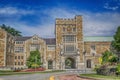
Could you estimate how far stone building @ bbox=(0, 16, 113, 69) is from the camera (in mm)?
92438

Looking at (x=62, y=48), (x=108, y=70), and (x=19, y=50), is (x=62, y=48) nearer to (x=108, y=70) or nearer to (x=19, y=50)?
(x=19, y=50)

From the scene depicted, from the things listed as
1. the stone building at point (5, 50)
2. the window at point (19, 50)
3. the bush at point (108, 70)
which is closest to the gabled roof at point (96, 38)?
the window at point (19, 50)

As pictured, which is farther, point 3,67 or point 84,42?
point 84,42

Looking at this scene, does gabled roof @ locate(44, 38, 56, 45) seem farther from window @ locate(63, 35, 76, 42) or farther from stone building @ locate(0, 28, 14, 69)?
stone building @ locate(0, 28, 14, 69)

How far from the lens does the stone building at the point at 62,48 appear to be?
92.4 m

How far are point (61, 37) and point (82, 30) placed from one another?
A: 7.97 metres

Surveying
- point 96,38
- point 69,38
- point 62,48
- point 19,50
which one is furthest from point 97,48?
point 19,50

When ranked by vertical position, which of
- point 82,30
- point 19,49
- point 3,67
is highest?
point 82,30

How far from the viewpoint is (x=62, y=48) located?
305ft

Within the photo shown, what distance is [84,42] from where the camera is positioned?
9744 cm

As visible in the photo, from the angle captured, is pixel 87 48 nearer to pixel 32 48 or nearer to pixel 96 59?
pixel 96 59

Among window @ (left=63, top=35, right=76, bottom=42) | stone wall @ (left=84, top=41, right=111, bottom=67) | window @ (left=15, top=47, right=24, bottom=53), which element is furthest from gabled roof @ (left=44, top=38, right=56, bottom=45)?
stone wall @ (left=84, top=41, right=111, bottom=67)

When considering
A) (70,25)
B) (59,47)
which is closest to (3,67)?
(59,47)

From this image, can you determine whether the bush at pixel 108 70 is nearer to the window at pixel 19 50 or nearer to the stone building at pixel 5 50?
the stone building at pixel 5 50
